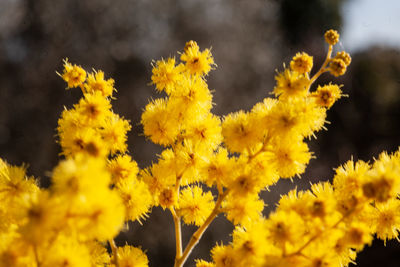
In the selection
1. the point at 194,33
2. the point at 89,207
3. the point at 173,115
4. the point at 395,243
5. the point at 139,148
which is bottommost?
the point at 89,207

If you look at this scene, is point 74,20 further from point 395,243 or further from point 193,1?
point 395,243

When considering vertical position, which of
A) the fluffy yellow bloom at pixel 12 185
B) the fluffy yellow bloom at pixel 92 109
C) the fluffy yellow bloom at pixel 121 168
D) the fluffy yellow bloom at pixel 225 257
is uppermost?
the fluffy yellow bloom at pixel 92 109

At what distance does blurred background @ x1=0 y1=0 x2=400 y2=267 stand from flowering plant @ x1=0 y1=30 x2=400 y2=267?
1.80m

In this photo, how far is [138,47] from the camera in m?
2.58

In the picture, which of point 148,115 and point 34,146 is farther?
point 34,146

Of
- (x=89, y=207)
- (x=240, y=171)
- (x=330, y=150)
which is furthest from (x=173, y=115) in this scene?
(x=330, y=150)

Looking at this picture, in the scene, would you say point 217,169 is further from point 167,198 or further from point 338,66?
point 338,66

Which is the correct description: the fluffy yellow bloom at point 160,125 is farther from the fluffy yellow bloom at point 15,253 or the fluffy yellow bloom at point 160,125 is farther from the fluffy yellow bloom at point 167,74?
the fluffy yellow bloom at point 15,253

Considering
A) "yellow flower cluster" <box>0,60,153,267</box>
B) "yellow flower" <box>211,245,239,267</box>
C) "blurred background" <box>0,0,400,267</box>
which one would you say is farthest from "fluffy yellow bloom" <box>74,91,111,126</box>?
"blurred background" <box>0,0,400,267</box>

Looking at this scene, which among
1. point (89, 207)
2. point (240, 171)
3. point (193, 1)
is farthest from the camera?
point (193, 1)

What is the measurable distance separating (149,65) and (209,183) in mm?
2087

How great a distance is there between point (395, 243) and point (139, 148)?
2.31 m

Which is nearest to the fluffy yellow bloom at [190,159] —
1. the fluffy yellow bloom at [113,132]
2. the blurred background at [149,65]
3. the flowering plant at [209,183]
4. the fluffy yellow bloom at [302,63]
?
the flowering plant at [209,183]

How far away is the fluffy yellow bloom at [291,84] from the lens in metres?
0.54
